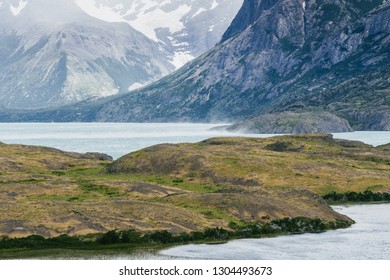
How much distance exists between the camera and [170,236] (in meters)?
114

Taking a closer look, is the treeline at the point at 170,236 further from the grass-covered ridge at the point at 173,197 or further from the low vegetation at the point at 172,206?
the grass-covered ridge at the point at 173,197

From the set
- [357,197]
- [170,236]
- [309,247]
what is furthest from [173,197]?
[357,197]

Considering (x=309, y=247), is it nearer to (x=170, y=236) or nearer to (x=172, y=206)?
(x=170, y=236)

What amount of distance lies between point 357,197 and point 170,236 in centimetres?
6801

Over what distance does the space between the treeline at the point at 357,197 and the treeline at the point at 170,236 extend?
39.1 metres

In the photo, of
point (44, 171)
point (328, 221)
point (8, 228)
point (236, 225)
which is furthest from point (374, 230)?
point (44, 171)

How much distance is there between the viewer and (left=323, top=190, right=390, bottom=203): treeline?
169 meters

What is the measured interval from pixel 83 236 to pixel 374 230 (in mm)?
45954

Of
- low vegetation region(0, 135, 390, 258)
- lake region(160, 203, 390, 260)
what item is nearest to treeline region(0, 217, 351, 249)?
low vegetation region(0, 135, 390, 258)

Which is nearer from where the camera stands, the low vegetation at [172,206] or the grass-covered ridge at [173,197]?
the low vegetation at [172,206]

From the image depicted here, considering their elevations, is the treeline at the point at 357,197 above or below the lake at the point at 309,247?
above

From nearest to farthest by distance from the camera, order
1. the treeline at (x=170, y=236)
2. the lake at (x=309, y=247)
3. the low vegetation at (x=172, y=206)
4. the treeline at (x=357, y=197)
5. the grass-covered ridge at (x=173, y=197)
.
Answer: the lake at (x=309, y=247)
the treeline at (x=170, y=236)
the low vegetation at (x=172, y=206)
the grass-covered ridge at (x=173, y=197)
the treeline at (x=357, y=197)

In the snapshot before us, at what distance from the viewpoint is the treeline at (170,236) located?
10831 centimetres

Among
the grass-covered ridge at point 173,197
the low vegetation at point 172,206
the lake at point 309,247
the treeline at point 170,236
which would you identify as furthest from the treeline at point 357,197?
the treeline at point 170,236
